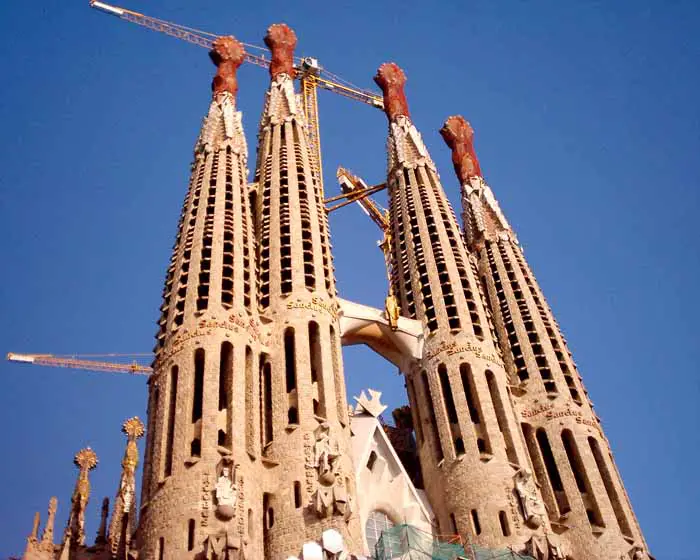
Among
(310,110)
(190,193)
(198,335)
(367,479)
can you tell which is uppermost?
(310,110)

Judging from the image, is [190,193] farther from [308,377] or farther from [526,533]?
[526,533]

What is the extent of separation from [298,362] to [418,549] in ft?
26.5

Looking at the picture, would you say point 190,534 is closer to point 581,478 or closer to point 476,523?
point 476,523

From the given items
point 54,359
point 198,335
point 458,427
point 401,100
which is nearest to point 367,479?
point 458,427

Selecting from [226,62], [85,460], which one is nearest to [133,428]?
[85,460]

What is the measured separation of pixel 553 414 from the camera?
41.1m

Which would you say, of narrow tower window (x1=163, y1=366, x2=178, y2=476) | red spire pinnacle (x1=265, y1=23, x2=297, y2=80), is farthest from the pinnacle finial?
red spire pinnacle (x1=265, y1=23, x2=297, y2=80)

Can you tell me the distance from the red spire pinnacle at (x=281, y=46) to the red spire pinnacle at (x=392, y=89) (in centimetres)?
597

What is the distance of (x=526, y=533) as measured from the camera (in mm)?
35344

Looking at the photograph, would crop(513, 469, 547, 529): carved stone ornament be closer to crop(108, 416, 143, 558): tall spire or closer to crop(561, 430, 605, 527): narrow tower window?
crop(561, 430, 605, 527): narrow tower window

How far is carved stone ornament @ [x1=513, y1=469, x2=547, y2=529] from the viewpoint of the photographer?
35656 millimetres

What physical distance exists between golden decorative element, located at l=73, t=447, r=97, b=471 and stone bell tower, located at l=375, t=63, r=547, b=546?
1904 centimetres

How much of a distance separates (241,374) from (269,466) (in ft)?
10.9

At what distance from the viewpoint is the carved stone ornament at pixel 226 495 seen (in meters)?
29.6
